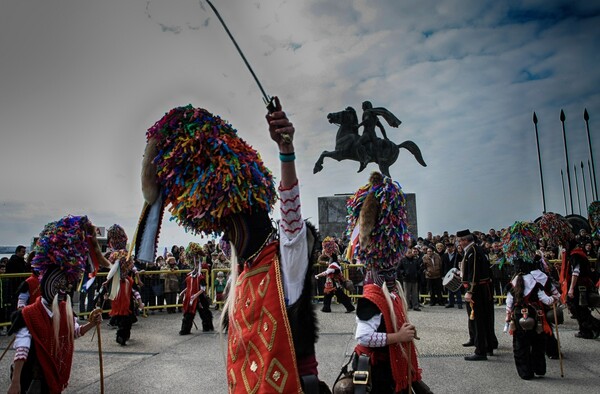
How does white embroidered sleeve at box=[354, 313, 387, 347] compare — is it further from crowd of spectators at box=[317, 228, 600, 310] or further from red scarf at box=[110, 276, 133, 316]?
crowd of spectators at box=[317, 228, 600, 310]

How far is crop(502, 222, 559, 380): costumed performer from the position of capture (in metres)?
6.43

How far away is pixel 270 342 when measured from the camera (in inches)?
85.3

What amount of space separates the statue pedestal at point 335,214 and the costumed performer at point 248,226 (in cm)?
1812

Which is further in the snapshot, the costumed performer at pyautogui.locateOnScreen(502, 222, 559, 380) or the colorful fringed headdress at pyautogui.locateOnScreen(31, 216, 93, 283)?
the costumed performer at pyautogui.locateOnScreen(502, 222, 559, 380)

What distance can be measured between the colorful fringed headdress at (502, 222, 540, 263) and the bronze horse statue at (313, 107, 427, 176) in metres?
14.8

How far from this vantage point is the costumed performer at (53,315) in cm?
391

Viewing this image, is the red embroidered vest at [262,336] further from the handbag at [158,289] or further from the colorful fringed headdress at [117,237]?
the handbag at [158,289]

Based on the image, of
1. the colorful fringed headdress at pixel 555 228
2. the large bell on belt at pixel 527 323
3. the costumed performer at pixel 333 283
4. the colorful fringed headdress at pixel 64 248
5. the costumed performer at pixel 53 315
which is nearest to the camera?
the costumed performer at pixel 53 315

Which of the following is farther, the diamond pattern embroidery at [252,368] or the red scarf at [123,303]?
the red scarf at [123,303]

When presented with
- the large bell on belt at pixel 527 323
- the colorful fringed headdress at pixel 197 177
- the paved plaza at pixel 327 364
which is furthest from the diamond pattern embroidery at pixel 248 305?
the large bell on belt at pixel 527 323

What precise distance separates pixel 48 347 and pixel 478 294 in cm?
658

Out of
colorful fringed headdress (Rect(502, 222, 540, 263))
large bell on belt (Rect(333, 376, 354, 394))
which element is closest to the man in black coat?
colorful fringed headdress (Rect(502, 222, 540, 263))

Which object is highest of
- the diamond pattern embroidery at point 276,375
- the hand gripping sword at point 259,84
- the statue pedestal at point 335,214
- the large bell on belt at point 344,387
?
the statue pedestal at point 335,214

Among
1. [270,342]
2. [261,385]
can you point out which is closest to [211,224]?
[270,342]
